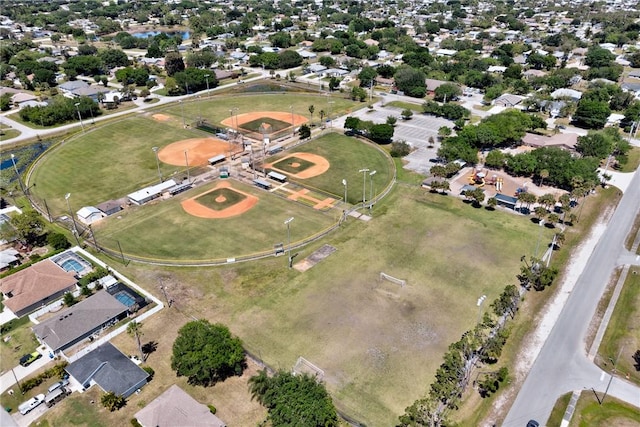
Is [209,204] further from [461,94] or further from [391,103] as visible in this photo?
[461,94]

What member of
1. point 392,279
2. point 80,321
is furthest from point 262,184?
point 80,321

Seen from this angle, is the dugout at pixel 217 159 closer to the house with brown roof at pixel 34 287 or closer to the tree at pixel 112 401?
the house with brown roof at pixel 34 287

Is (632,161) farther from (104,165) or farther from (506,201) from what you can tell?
(104,165)

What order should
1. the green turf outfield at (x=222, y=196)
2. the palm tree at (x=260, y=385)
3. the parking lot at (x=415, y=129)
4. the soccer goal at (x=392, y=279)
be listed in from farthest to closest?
the parking lot at (x=415, y=129), the green turf outfield at (x=222, y=196), the soccer goal at (x=392, y=279), the palm tree at (x=260, y=385)

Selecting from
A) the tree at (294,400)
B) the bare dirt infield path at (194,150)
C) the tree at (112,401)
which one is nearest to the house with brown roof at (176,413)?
the tree at (112,401)

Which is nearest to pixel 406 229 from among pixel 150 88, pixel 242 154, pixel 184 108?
pixel 242 154

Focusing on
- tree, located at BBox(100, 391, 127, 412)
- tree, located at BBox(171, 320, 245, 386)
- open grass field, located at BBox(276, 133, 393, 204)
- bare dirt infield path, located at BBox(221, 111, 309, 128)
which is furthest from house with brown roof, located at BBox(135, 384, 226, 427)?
bare dirt infield path, located at BBox(221, 111, 309, 128)
